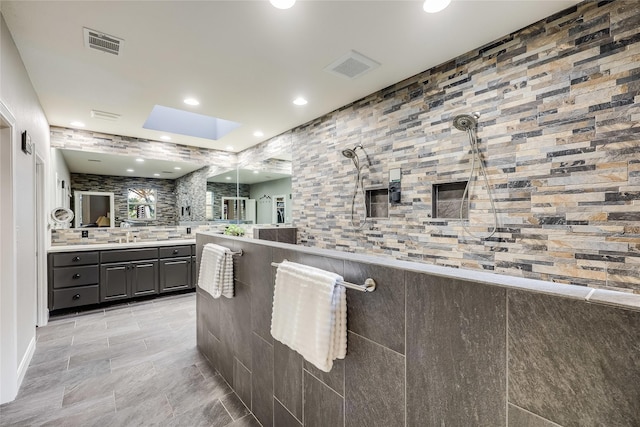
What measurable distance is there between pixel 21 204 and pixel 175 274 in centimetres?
250

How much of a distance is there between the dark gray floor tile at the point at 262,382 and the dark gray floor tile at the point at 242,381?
59 mm

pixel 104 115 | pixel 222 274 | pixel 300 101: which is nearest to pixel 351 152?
pixel 300 101

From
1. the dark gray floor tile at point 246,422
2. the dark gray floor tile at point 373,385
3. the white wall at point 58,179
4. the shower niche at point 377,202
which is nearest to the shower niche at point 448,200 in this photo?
the shower niche at point 377,202

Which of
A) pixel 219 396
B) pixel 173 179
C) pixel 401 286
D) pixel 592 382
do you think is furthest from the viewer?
pixel 173 179

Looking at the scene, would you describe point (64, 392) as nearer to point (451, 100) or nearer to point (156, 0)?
point (156, 0)

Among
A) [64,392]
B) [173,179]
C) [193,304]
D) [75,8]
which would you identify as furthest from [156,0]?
[173,179]

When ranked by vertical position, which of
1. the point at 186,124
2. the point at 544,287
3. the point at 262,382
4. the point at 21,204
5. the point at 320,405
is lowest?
the point at 262,382

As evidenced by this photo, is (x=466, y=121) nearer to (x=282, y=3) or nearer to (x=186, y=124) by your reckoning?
(x=282, y=3)

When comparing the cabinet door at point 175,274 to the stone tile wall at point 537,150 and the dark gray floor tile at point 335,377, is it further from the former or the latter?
the dark gray floor tile at point 335,377

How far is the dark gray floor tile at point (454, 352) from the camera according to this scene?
0.78 metres

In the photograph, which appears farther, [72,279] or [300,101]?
[72,279]

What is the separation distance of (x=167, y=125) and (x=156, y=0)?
2.98 meters

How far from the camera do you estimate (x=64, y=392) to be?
7.11ft

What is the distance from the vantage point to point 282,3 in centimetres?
179
